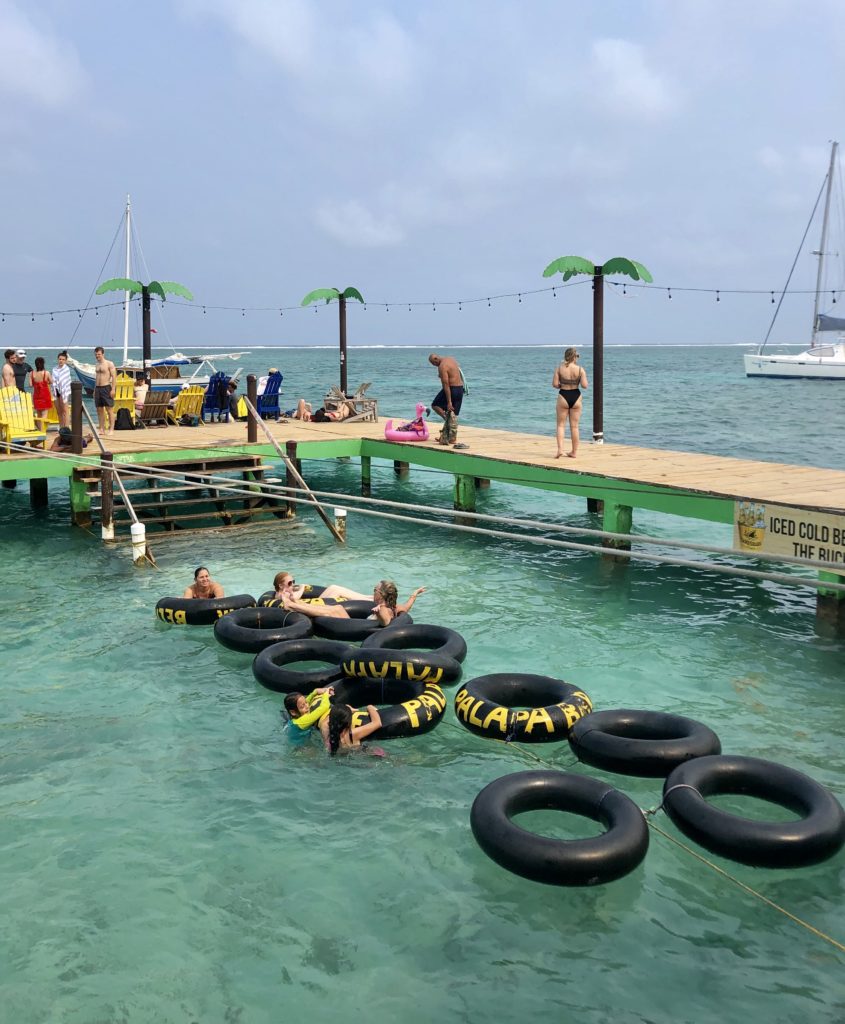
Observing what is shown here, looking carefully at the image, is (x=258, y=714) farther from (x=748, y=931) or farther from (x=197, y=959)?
(x=748, y=931)

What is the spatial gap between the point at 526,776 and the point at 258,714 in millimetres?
3419

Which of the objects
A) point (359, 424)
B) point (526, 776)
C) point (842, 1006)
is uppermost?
point (359, 424)

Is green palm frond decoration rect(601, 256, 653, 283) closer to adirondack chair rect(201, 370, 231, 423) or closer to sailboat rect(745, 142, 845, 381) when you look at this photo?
adirondack chair rect(201, 370, 231, 423)

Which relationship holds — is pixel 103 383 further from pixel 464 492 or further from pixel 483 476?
pixel 483 476

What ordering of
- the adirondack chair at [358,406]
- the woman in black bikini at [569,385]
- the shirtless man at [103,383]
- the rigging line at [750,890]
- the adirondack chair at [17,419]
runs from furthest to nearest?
the adirondack chair at [358,406]
the shirtless man at [103,383]
the adirondack chair at [17,419]
the woman in black bikini at [569,385]
the rigging line at [750,890]

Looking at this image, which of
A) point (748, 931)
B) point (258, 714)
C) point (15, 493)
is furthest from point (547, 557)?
point (15, 493)

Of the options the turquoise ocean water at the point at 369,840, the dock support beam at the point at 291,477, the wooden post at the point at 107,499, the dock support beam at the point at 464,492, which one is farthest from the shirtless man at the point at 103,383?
the dock support beam at the point at 464,492

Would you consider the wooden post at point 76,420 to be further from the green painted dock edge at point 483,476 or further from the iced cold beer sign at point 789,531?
the iced cold beer sign at point 789,531

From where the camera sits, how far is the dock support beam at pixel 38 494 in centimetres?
2098

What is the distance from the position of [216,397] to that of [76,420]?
20.5 ft

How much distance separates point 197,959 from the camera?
5.94 metres

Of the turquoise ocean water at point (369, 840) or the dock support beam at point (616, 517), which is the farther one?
the dock support beam at point (616, 517)

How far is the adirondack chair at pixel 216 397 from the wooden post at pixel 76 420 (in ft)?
18.7

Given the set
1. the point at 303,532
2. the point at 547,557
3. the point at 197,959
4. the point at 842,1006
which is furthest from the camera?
the point at 303,532
